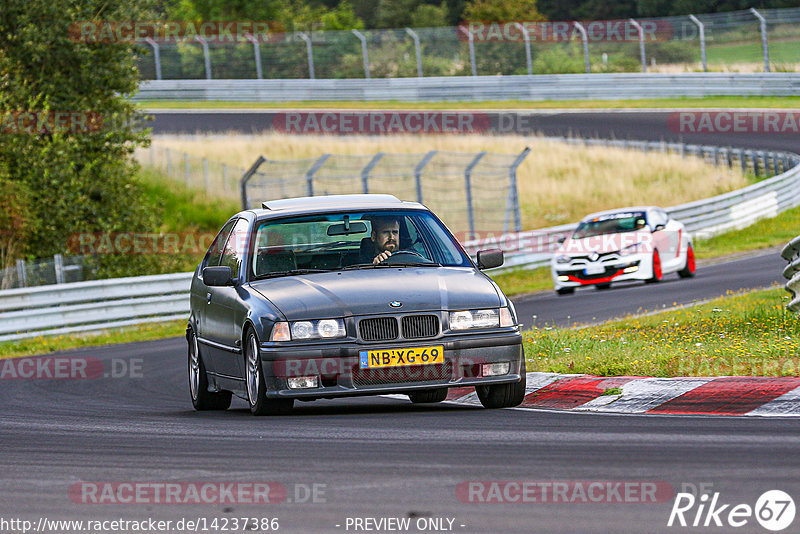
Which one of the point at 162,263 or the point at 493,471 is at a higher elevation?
the point at 493,471

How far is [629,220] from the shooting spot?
2398 cm

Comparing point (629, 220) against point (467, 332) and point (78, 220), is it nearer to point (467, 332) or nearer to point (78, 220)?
point (78, 220)

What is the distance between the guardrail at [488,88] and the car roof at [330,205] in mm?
35606

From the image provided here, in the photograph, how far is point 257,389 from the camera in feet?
30.5

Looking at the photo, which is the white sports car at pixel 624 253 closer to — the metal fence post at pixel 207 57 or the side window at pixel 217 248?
the side window at pixel 217 248

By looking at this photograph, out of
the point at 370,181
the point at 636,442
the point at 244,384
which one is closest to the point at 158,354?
the point at 244,384

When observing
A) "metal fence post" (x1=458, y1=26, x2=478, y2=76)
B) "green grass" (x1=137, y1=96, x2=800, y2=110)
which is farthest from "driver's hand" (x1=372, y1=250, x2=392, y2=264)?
"metal fence post" (x1=458, y1=26, x2=478, y2=76)

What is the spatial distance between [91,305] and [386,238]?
45.9 feet

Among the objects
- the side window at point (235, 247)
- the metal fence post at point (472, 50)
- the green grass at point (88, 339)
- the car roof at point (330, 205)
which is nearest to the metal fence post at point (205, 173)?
the green grass at point (88, 339)

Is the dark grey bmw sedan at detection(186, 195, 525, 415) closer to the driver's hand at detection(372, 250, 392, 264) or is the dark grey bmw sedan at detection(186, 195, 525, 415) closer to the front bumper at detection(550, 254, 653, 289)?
the driver's hand at detection(372, 250, 392, 264)

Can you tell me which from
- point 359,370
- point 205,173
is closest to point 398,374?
point 359,370

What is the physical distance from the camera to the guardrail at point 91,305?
72.6 ft

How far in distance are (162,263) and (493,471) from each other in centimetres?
2433

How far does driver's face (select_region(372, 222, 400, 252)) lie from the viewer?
1002cm
